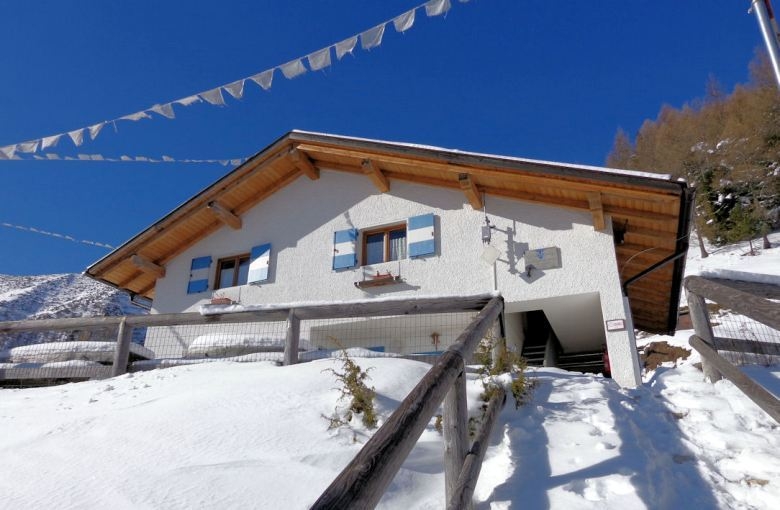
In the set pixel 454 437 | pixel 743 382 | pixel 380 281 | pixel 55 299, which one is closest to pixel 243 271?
pixel 380 281

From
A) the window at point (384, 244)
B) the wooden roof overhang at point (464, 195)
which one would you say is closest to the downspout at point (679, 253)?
the wooden roof overhang at point (464, 195)

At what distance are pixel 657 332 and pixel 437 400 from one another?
1483 centimetres

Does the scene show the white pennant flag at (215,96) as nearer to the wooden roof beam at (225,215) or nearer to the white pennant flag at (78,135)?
the white pennant flag at (78,135)

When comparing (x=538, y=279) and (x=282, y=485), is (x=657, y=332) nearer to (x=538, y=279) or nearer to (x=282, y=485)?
(x=538, y=279)

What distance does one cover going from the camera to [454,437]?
9.08ft

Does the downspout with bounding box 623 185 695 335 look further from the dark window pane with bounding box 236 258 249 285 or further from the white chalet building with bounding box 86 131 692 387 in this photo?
the dark window pane with bounding box 236 258 249 285

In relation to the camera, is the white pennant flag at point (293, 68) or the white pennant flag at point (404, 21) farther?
the white pennant flag at point (293, 68)

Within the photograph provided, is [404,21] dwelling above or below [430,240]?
above

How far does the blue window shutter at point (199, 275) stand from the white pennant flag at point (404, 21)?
7.18 metres

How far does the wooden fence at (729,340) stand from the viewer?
9.73ft

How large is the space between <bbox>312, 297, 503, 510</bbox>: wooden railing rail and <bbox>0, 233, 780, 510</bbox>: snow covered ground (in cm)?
45

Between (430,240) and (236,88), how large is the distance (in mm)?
4224

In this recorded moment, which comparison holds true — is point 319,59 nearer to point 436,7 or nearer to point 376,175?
point 436,7

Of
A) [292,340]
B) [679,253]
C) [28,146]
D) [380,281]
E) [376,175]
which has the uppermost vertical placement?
[376,175]
